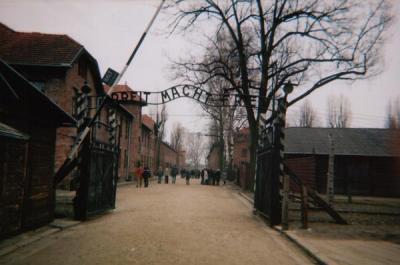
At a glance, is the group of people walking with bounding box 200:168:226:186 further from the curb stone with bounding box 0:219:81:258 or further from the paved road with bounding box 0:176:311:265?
the curb stone with bounding box 0:219:81:258

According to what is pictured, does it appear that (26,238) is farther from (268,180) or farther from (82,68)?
(82,68)

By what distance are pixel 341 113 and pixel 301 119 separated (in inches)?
341

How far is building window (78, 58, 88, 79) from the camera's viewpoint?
23106mm

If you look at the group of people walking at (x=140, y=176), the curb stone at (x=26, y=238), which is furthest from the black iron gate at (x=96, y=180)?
the group of people walking at (x=140, y=176)

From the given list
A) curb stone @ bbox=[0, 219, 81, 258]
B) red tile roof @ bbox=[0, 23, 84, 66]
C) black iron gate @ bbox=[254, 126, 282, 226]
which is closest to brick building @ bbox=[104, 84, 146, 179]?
red tile roof @ bbox=[0, 23, 84, 66]

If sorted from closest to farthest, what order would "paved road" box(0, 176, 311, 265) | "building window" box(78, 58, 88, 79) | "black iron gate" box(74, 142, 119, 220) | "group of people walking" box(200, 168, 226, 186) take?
"paved road" box(0, 176, 311, 265)
"black iron gate" box(74, 142, 119, 220)
"building window" box(78, 58, 88, 79)
"group of people walking" box(200, 168, 226, 186)

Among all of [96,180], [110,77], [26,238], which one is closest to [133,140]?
[96,180]

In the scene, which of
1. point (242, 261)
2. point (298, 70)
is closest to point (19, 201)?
point (242, 261)

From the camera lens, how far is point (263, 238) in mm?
8180

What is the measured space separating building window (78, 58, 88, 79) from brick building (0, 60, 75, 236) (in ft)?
48.3

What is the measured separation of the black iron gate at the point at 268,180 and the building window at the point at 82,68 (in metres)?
15.3

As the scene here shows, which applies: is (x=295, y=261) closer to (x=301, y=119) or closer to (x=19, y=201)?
(x=19, y=201)

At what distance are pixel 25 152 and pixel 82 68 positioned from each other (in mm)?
16985

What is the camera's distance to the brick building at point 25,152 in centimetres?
682
